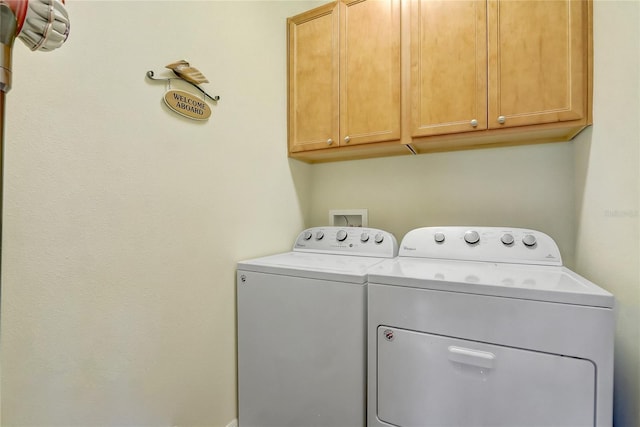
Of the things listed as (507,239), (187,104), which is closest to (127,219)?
(187,104)

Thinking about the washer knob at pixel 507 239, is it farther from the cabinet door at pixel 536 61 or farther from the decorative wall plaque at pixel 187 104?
the decorative wall plaque at pixel 187 104

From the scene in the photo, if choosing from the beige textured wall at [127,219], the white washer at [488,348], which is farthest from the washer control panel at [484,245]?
the beige textured wall at [127,219]

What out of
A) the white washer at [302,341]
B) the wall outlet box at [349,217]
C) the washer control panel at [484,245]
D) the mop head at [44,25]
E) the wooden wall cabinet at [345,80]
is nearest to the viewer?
the mop head at [44,25]

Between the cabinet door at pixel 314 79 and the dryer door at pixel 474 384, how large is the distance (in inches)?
43.6

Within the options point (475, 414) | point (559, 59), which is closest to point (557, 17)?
point (559, 59)

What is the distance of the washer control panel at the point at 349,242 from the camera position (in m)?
1.60

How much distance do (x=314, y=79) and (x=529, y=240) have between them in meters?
1.38

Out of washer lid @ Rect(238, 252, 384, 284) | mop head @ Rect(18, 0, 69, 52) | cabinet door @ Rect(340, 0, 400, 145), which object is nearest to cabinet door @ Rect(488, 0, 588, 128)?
cabinet door @ Rect(340, 0, 400, 145)

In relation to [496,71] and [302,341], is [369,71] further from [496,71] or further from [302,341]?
[302,341]

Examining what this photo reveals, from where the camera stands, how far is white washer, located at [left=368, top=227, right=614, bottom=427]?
829 mm

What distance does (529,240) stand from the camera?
1321mm

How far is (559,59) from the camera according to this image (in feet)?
3.91

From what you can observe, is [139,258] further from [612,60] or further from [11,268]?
[612,60]

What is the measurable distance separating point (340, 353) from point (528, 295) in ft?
2.21
